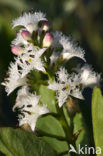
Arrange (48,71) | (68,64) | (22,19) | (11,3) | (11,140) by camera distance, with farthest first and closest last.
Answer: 1. (11,3)
2. (68,64)
3. (22,19)
4. (48,71)
5. (11,140)

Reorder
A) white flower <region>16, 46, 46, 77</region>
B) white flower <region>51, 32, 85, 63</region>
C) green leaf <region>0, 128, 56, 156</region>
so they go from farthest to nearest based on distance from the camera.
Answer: white flower <region>51, 32, 85, 63</region>
white flower <region>16, 46, 46, 77</region>
green leaf <region>0, 128, 56, 156</region>

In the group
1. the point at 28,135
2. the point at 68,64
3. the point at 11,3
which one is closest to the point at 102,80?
the point at 68,64

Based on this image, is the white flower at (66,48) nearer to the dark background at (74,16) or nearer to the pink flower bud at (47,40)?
the pink flower bud at (47,40)

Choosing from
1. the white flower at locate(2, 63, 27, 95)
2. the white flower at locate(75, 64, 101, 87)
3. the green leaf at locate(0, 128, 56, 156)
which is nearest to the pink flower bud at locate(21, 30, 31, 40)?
the white flower at locate(2, 63, 27, 95)

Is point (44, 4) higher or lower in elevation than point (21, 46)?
higher

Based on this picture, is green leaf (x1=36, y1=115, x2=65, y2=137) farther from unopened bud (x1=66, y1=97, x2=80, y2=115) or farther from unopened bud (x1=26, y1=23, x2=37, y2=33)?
unopened bud (x1=26, y1=23, x2=37, y2=33)

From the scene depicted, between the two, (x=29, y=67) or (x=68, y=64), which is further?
(x=68, y=64)

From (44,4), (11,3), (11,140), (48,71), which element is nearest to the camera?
(11,140)

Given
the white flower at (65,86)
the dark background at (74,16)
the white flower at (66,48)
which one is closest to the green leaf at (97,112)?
the white flower at (65,86)

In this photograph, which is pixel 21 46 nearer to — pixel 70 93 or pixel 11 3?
pixel 70 93
